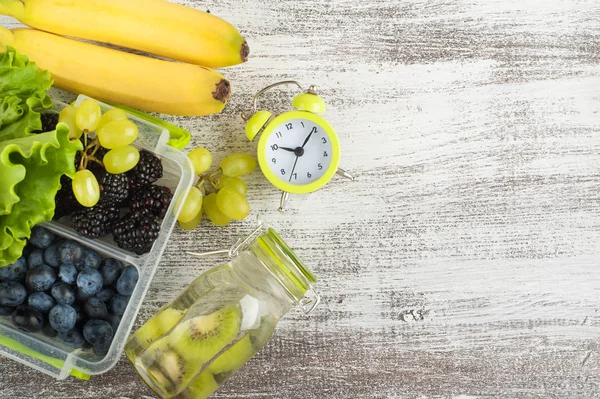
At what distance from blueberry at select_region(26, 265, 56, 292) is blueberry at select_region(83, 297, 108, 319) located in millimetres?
72

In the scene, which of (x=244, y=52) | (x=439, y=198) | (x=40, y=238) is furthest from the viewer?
(x=439, y=198)

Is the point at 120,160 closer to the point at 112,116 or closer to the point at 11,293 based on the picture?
the point at 112,116

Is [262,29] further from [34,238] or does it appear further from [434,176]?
[34,238]

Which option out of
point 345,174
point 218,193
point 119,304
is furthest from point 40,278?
point 345,174

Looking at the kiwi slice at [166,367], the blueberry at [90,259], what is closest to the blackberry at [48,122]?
the blueberry at [90,259]

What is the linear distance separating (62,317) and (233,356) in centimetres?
31

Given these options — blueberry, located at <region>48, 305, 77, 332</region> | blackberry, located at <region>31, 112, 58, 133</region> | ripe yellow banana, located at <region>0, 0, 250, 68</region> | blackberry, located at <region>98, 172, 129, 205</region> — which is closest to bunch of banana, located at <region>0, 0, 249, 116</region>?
ripe yellow banana, located at <region>0, 0, 250, 68</region>

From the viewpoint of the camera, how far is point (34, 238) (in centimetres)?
102

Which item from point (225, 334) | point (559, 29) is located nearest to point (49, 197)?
point (225, 334)

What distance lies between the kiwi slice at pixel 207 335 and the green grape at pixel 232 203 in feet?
0.72

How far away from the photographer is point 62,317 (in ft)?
3.22

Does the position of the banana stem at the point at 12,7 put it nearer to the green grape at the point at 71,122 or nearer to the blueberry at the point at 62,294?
the green grape at the point at 71,122

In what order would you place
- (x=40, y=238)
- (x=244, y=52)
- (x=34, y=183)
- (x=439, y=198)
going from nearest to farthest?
(x=34, y=183) < (x=40, y=238) < (x=244, y=52) < (x=439, y=198)

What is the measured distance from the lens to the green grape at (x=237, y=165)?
3.77ft
